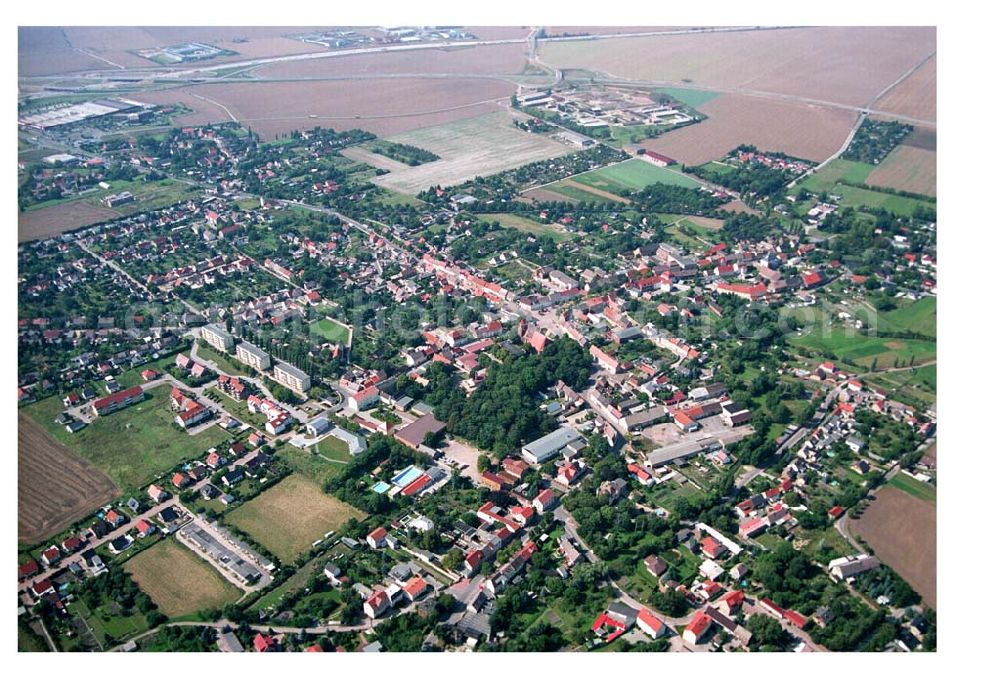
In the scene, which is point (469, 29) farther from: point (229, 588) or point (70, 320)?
point (229, 588)

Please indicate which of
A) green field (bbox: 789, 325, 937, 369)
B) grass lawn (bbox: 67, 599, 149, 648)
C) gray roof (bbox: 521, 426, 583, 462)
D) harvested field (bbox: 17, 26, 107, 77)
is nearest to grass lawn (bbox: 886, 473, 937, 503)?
green field (bbox: 789, 325, 937, 369)

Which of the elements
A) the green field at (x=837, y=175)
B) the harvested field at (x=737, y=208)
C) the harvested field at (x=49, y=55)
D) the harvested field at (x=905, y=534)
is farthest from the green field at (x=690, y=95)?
the harvested field at (x=49, y=55)

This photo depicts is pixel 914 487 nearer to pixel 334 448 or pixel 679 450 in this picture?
pixel 679 450

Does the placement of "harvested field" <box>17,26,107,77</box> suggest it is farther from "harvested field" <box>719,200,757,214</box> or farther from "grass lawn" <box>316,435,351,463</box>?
"grass lawn" <box>316,435,351,463</box>

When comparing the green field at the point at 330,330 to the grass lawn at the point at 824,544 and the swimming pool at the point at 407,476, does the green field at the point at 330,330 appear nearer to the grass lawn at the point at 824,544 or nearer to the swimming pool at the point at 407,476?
the swimming pool at the point at 407,476

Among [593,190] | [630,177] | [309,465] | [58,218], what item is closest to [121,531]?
[309,465]

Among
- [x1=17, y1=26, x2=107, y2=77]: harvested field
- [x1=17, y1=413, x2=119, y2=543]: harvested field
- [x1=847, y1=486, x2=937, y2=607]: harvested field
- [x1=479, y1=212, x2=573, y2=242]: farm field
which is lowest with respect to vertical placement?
[x1=17, y1=413, x2=119, y2=543]: harvested field
